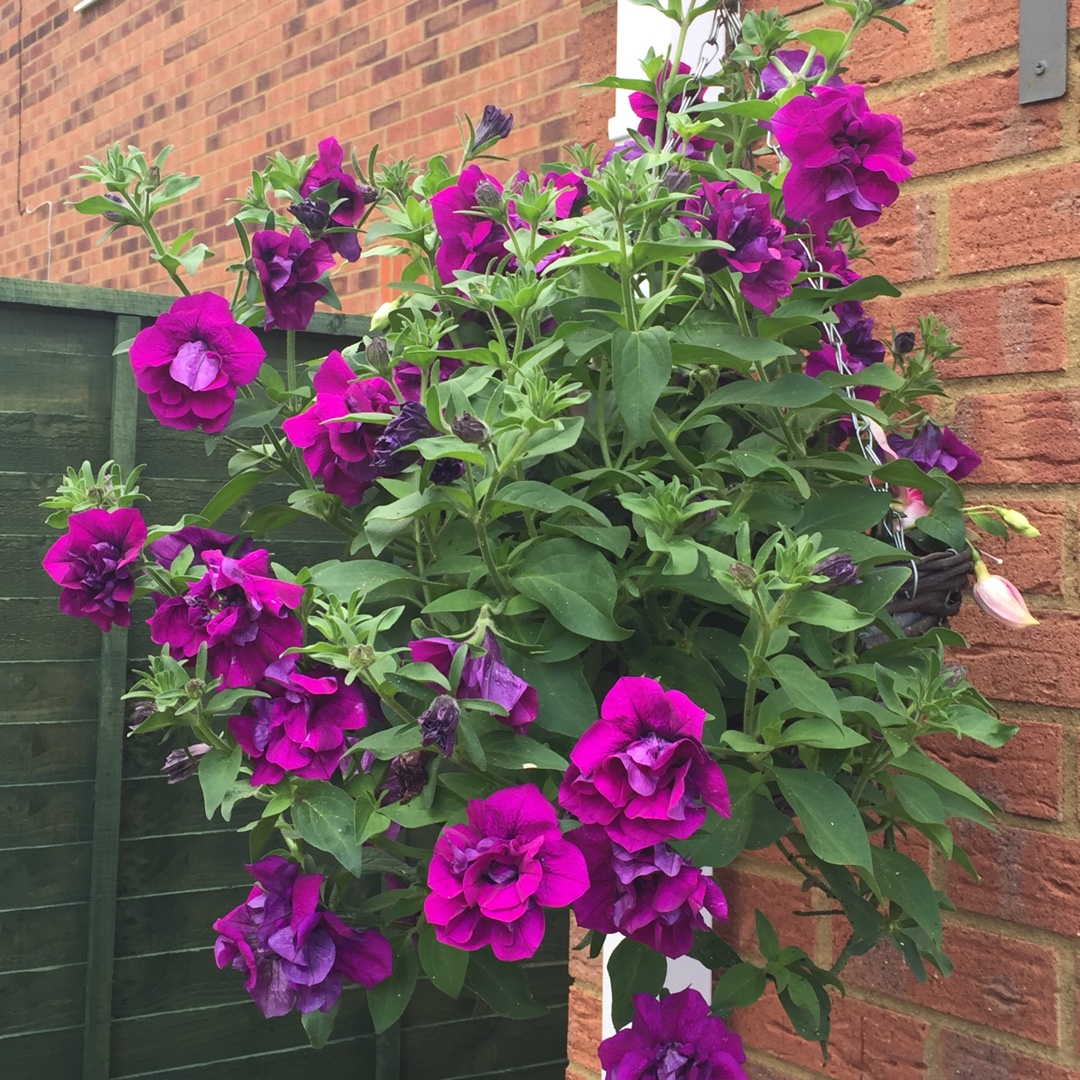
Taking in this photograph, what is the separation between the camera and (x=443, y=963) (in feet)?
3.29

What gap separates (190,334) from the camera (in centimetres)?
104

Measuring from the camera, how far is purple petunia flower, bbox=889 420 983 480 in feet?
3.74

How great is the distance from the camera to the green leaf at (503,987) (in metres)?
1.08

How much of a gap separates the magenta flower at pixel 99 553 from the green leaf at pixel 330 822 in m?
0.22

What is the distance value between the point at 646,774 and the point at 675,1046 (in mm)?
329

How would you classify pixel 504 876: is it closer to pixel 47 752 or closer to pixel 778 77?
pixel 778 77

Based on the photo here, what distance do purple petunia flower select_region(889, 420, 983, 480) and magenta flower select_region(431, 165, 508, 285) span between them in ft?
1.33

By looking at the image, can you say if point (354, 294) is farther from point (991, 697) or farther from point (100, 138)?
point (991, 697)

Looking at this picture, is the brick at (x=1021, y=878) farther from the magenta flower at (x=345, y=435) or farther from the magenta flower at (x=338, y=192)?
the magenta flower at (x=338, y=192)

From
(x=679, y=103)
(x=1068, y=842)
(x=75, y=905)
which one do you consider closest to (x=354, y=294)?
(x=75, y=905)

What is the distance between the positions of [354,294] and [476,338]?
260 centimetres

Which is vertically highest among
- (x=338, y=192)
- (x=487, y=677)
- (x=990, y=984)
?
(x=338, y=192)

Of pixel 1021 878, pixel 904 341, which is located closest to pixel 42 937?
pixel 1021 878

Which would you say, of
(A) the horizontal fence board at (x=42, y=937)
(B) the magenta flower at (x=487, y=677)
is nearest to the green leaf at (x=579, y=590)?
(B) the magenta flower at (x=487, y=677)
